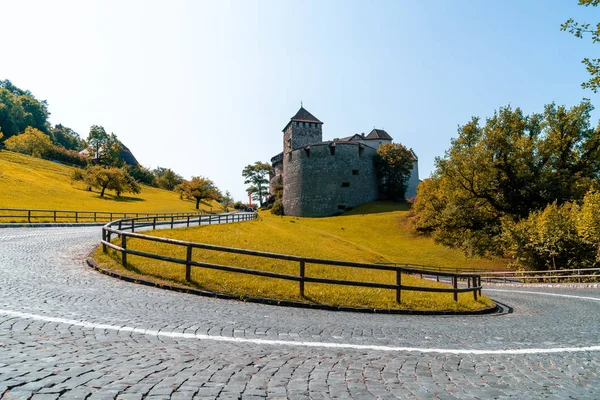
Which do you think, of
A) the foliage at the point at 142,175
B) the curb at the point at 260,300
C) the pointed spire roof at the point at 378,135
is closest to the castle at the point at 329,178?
the pointed spire roof at the point at 378,135

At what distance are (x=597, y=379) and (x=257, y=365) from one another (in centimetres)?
440

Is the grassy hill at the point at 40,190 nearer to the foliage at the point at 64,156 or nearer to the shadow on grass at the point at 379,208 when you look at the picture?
the foliage at the point at 64,156

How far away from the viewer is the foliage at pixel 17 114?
317 ft

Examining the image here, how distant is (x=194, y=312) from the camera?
656 centimetres

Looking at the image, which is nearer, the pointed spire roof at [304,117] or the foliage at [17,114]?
the pointed spire roof at [304,117]

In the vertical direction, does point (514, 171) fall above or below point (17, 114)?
below

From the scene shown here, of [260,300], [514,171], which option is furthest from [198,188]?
[260,300]

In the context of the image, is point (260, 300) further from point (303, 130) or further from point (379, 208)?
point (303, 130)

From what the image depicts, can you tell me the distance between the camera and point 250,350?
15.3 feet

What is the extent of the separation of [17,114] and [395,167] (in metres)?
108

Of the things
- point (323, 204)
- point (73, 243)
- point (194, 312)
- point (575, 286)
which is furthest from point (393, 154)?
point (194, 312)

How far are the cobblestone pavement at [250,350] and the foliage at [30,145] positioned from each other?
308ft

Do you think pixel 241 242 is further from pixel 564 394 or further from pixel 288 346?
pixel 564 394

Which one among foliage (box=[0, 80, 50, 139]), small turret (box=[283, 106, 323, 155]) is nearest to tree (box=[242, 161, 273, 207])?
small turret (box=[283, 106, 323, 155])
